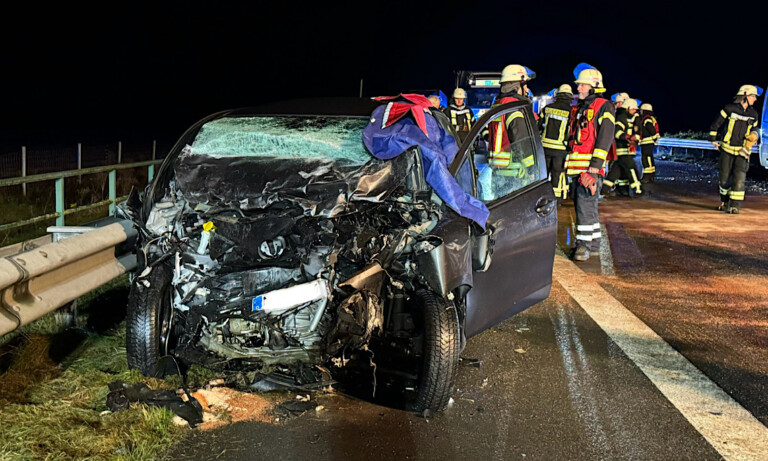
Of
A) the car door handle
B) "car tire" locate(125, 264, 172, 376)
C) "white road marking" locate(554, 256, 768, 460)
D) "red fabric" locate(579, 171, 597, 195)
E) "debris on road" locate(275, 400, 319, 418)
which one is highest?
the car door handle

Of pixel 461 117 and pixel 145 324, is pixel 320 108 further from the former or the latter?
pixel 461 117

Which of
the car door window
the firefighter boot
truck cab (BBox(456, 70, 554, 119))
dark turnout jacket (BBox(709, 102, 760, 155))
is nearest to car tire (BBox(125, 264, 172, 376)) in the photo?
the car door window

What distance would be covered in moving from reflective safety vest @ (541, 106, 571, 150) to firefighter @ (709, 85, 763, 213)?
428 centimetres

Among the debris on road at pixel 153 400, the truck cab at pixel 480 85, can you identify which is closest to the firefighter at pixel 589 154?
the debris on road at pixel 153 400

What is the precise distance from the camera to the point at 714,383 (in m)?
4.68

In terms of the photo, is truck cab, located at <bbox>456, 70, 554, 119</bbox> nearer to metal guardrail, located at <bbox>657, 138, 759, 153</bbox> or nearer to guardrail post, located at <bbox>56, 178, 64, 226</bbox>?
metal guardrail, located at <bbox>657, 138, 759, 153</bbox>

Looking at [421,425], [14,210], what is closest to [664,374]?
[421,425]

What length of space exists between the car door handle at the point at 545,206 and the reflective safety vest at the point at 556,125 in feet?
12.7

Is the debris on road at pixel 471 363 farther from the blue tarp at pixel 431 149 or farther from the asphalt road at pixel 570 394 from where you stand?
the blue tarp at pixel 431 149

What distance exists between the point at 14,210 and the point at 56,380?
594 cm

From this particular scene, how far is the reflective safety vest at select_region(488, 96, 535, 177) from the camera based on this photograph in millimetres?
5492

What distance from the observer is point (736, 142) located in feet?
40.8

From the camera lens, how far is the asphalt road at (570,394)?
3.73m

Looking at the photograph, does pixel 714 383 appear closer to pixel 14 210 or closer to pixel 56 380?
pixel 56 380
